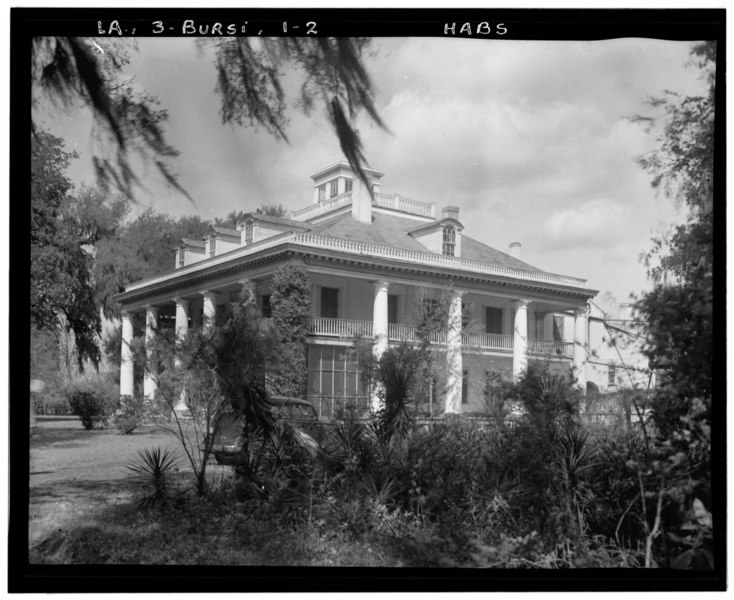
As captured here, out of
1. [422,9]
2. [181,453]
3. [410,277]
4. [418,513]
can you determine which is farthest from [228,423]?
[422,9]

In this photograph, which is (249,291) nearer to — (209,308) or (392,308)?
(209,308)

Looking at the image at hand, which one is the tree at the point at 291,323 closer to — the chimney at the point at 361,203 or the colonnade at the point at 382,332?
the colonnade at the point at 382,332

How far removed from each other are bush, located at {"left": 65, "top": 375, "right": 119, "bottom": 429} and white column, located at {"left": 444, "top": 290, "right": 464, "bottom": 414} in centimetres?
317

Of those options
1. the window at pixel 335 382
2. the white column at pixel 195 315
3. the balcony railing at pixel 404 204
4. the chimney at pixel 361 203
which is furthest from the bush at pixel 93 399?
the balcony railing at pixel 404 204

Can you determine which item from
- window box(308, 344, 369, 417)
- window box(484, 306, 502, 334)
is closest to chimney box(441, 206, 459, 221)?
window box(484, 306, 502, 334)

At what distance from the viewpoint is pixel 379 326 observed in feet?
23.5

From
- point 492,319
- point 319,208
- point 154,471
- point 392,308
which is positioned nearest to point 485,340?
point 492,319

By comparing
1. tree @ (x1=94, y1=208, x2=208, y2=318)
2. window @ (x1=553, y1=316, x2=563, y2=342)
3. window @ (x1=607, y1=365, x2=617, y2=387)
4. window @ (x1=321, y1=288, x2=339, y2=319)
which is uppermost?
tree @ (x1=94, y1=208, x2=208, y2=318)

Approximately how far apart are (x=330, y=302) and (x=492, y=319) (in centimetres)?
169

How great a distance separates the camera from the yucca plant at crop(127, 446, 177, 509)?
6605 mm

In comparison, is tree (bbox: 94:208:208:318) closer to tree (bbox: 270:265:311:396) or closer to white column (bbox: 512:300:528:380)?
tree (bbox: 270:265:311:396)

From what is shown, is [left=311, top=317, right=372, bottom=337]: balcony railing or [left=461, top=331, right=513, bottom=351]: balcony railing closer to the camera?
[left=311, top=317, right=372, bottom=337]: balcony railing

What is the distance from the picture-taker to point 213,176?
6.39 meters

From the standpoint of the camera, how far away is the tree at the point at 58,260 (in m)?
6.13
